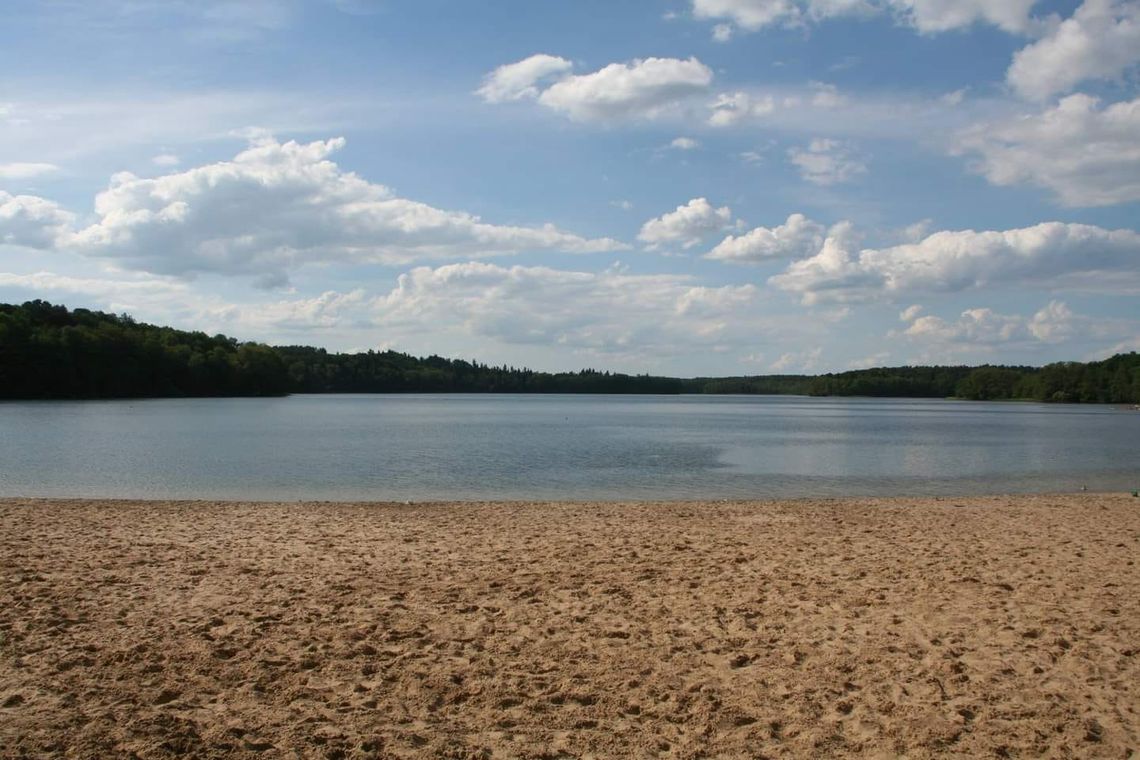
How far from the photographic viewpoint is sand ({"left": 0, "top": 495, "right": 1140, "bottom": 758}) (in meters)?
5.95

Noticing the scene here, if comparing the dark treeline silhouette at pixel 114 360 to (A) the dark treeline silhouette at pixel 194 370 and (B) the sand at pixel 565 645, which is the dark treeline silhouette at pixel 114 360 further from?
(B) the sand at pixel 565 645

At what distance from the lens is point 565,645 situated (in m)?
8.00

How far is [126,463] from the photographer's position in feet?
101

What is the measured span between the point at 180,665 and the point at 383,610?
2333mm

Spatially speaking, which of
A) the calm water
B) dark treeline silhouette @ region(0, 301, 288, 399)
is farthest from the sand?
dark treeline silhouette @ region(0, 301, 288, 399)

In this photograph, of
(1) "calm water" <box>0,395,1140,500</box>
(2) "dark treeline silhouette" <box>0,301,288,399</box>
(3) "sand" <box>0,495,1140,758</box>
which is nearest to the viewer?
(3) "sand" <box>0,495,1140,758</box>

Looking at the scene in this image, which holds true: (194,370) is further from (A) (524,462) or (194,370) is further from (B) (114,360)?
(A) (524,462)

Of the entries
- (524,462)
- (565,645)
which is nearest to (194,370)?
(524,462)

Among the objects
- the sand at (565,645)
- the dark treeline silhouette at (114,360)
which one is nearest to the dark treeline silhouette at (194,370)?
the dark treeline silhouette at (114,360)

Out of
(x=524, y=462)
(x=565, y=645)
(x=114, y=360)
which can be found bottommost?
(x=524, y=462)

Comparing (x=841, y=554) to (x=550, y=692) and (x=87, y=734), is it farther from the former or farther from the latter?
(x=87, y=734)

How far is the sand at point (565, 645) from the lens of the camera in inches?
234

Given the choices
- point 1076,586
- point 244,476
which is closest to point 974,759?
point 1076,586

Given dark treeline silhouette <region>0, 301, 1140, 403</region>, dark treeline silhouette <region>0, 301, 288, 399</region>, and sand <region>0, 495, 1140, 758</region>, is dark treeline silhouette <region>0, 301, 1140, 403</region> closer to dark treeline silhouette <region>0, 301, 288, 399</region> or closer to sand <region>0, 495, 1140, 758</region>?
dark treeline silhouette <region>0, 301, 288, 399</region>
